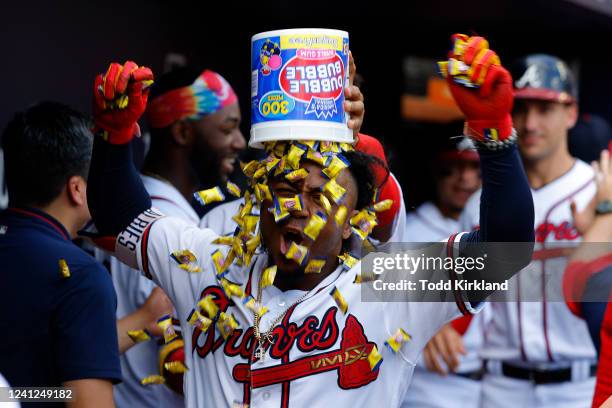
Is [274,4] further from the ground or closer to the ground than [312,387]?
further from the ground

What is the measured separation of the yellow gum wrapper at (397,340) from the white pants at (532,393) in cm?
241

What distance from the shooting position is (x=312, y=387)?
9.06ft

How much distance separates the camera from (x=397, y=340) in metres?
2.79

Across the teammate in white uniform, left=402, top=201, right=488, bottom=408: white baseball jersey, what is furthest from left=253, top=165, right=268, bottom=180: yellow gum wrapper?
left=402, top=201, right=488, bottom=408: white baseball jersey

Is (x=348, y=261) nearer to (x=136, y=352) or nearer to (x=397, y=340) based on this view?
(x=397, y=340)

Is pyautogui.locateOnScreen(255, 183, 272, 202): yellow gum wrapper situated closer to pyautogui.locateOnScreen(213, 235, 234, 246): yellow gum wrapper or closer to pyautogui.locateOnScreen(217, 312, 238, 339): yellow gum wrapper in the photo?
pyautogui.locateOnScreen(213, 235, 234, 246): yellow gum wrapper

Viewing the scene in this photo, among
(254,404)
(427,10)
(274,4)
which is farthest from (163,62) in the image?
(254,404)

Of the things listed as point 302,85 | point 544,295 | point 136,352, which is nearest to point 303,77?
point 302,85

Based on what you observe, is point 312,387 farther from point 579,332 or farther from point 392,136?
point 392,136

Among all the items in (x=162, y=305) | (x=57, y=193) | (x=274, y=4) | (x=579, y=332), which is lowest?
(x=579, y=332)

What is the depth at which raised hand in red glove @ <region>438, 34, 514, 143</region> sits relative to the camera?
2.50m

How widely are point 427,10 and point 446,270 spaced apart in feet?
14.6

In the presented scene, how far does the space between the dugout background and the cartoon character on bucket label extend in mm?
811

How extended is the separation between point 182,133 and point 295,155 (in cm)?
200
